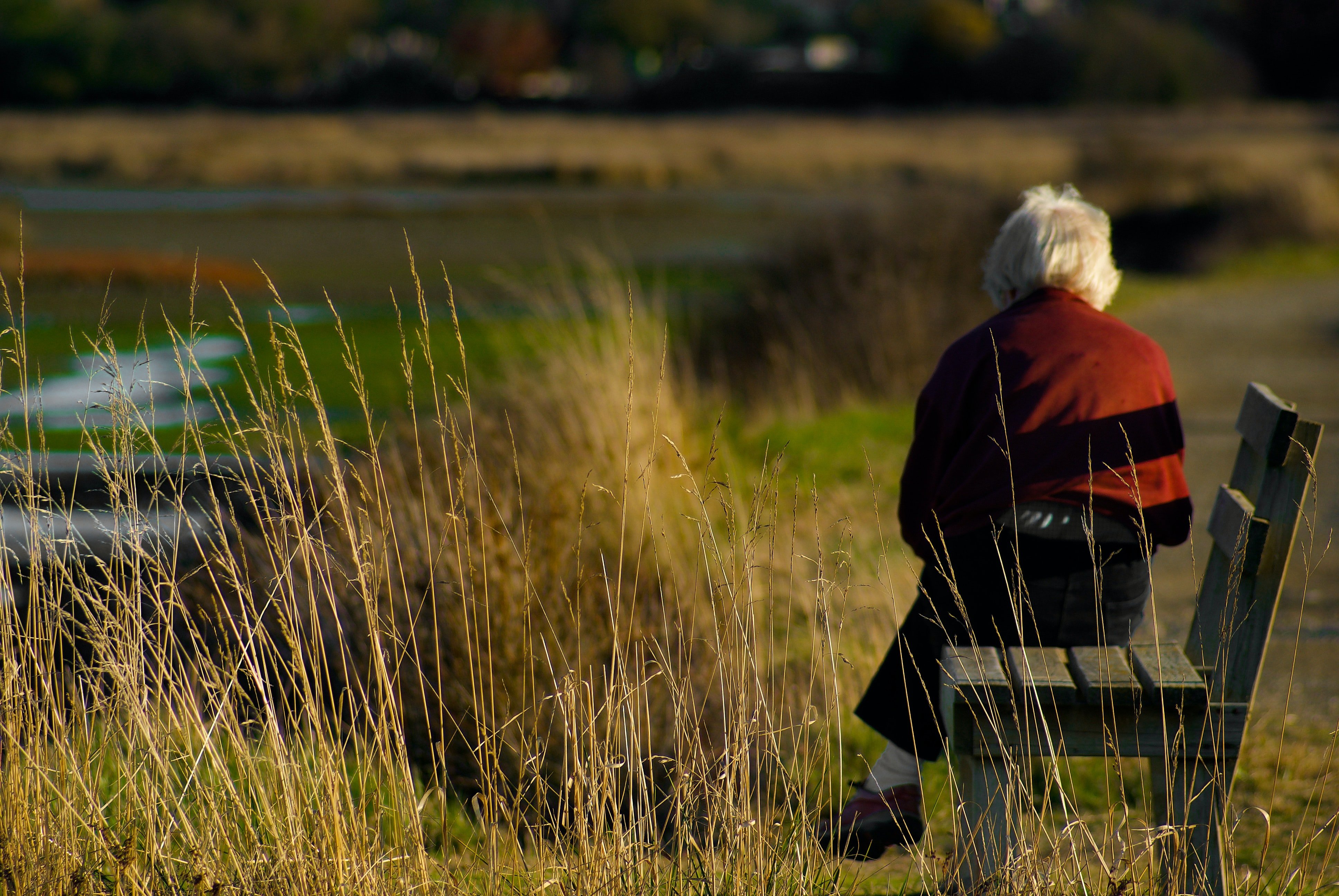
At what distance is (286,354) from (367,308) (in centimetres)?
689

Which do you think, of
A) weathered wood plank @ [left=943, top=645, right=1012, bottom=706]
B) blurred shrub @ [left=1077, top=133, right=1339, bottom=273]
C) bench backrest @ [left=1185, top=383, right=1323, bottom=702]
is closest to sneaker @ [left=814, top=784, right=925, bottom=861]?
weathered wood plank @ [left=943, top=645, right=1012, bottom=706]

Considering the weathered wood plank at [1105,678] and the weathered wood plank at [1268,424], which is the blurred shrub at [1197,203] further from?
the weathered wood plank at [1105,678]

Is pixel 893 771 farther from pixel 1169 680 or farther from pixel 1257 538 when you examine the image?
pixel 1257 538

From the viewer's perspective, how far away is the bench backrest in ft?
8.74

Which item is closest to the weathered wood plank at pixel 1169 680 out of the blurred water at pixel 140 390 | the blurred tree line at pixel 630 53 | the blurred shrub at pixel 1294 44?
the blurred water at pixel 140 390

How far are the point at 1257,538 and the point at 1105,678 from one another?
17.8 inches

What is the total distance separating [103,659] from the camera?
2705 millimetres

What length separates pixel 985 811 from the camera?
2592 millimetres

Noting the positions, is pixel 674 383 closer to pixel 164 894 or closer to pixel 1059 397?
pixel 1059 397

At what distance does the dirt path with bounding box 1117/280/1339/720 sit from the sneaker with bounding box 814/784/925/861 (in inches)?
38.4

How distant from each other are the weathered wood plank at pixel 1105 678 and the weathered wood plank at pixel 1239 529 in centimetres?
33

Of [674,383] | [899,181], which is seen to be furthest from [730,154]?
[674,383]

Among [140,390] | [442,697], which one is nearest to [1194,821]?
[442,697]

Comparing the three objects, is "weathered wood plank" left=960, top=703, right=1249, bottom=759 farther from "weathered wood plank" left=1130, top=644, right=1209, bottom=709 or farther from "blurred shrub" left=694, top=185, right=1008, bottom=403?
"blurred shrub" left=694, top=185, right=1008, bottom=403
